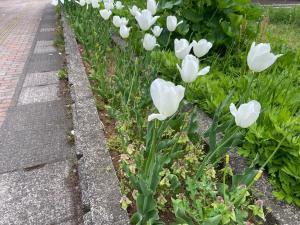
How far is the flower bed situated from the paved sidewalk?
0.47 metres

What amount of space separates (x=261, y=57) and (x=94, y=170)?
121 centimetres

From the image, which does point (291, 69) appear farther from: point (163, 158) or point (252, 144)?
point (163, 158)

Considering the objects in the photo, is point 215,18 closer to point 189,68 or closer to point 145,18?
point 145,18

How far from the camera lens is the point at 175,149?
193 centimetres

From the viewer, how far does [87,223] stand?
75.2 inches

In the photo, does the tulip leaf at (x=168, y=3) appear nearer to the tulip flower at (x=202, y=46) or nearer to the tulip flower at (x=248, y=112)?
the tulip flower at (x=202, y=46)

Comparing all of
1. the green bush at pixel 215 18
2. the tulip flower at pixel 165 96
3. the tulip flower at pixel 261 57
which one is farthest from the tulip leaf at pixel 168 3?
the tulip flower at pixel 165 96

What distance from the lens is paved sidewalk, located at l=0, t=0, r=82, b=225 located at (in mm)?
2213

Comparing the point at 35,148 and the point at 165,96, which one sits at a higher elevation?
the point at 165,96

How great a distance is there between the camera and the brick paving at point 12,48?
4.33m

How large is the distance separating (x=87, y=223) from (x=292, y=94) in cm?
182

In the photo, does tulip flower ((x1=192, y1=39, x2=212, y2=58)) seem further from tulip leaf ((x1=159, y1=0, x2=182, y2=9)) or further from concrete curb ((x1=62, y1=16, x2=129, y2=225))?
tulip leaf ((x1=159, y1=0, x2=182, y2=9))

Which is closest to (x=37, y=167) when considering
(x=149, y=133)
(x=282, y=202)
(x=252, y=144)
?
(x=149, y=133)

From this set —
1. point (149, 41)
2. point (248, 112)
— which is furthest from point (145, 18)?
point (248, 112)
